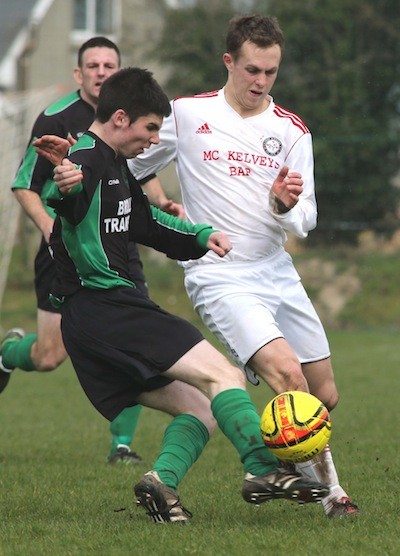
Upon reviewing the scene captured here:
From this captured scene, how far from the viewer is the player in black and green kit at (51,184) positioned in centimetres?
762

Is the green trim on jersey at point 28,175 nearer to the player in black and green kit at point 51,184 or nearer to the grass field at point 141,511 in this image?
the player in black and green kit at point 51,184

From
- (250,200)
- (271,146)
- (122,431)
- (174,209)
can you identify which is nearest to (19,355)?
(122,431)

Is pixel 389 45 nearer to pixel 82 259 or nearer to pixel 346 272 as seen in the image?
pixel 346 272

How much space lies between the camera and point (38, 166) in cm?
765

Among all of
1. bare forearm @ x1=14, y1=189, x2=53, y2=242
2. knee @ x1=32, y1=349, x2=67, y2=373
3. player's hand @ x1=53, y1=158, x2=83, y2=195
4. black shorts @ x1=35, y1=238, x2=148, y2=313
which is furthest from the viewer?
knee @ x1=32, y1=349, x2=67, y2=373

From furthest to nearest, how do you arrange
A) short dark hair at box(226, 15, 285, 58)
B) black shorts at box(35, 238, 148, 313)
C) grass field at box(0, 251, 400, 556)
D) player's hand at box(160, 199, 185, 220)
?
black shorts at box(35, 238, 148, 313), player's hand at box(160, 199, 185, 220), short dark hair at box(226, 15, 285, 58), grass field at box(0, 251, 400, 556)

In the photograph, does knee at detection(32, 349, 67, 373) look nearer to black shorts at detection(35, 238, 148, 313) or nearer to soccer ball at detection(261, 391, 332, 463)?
black shorts at detection(35, 238, 148, 313)

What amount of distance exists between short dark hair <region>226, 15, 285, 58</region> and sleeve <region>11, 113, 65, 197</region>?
192 cm

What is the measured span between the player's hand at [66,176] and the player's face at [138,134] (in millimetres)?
458

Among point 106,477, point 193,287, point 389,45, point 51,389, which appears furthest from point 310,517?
point 389,45

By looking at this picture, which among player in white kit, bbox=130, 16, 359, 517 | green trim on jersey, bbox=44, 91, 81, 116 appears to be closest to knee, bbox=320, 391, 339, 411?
player in white kit, bbox=130, 16, 359, 517

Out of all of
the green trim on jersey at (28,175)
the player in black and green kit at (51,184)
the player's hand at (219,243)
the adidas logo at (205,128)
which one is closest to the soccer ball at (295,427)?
the player's hand at (219,243)

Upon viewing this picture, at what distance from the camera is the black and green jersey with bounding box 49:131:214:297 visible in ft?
17.0

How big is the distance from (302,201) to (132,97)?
1.11 meters
